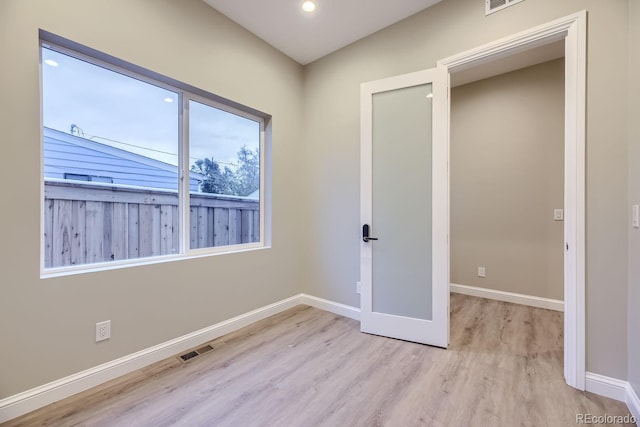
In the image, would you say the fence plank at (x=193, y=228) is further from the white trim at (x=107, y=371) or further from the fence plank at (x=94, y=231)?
the white trim at (x=107, y=371)

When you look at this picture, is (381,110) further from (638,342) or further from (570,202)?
(638,342)

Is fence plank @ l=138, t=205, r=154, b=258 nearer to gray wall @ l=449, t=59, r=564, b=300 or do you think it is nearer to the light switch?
gray wall @ l=449, t=59, r=564, b=300

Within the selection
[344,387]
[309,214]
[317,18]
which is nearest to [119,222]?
[309,214]

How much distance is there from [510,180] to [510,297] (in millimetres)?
1479

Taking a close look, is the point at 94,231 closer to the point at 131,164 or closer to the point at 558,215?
the point at 131,164

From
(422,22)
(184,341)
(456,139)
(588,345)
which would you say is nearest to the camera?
(588,345)

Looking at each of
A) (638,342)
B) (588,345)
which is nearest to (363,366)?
(588,345)

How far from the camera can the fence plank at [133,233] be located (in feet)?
7.09

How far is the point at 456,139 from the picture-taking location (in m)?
3.99

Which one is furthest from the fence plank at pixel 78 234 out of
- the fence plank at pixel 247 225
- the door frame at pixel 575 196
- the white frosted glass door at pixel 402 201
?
the door frame at pixel 575 196

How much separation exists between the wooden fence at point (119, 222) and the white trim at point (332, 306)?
1.23 meters

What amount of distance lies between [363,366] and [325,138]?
91.5 inches

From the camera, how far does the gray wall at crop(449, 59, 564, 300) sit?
3287mm

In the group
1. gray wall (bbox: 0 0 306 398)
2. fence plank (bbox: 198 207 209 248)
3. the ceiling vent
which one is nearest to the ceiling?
gray wall (bbox: 0 0 306 398)
